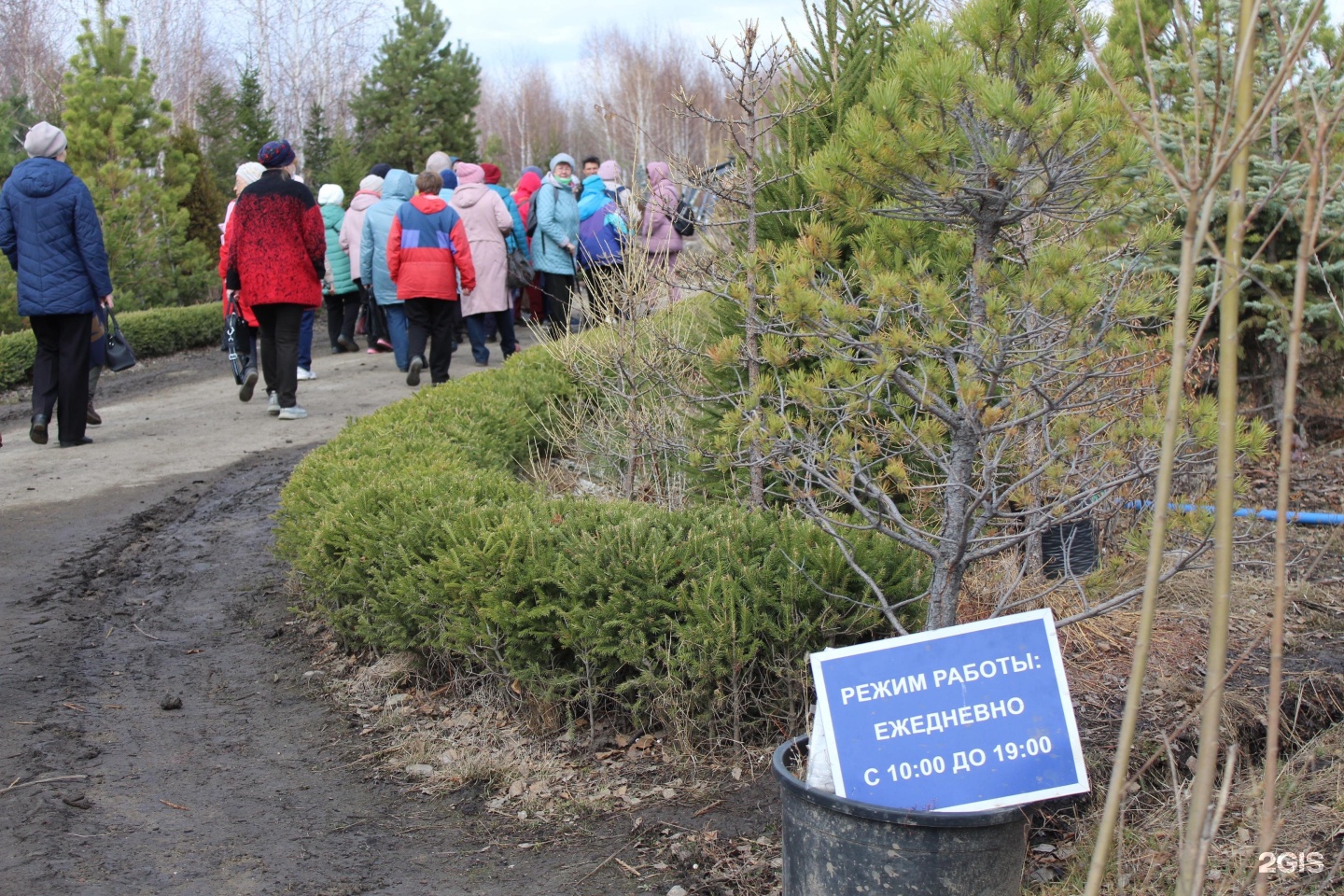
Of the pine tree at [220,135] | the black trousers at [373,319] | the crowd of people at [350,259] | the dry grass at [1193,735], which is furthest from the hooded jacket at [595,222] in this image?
the pine tree at [220,135]

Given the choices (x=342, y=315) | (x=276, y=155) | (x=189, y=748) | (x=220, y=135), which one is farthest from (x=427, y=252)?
(x=220, y=135)

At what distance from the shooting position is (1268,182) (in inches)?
249

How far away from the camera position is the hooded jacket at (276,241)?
8.09 metres

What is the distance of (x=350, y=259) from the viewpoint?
11898mm

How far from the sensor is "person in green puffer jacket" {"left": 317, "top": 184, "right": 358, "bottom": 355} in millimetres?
11984

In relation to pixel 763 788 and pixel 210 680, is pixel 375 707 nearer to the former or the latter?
pixel 210 680

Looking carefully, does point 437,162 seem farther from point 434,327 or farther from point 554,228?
point 434,327

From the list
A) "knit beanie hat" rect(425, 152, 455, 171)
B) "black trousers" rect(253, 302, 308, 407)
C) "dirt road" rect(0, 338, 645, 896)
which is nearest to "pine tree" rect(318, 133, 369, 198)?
"knit beanie hat" rect(425, 152, 455, 171)

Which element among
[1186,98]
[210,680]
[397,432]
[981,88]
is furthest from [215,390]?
[981,88]

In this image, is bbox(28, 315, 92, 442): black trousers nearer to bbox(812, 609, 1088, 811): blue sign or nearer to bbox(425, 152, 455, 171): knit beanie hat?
bbox(425, 152, 455, 171): knit beanie hat

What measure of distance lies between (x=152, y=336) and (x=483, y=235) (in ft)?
16.3

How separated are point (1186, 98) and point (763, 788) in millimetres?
5589

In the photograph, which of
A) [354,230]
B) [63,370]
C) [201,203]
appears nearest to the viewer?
[63,370]

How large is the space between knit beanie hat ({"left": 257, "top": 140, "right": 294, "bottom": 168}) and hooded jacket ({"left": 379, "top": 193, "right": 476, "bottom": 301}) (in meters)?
1.34
